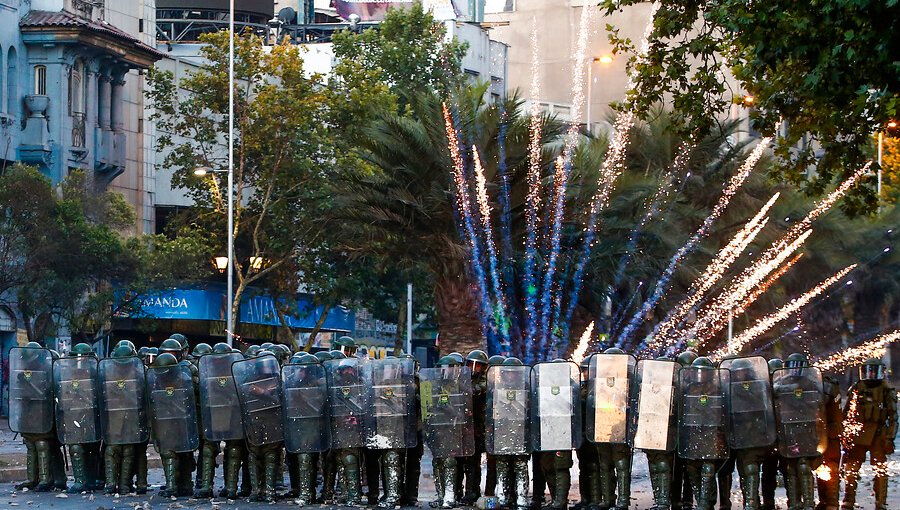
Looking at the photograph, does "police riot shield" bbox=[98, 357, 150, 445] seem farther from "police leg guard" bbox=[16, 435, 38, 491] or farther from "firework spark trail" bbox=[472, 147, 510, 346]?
"firework spark trail" bbox=[472, 147, 510, 346]

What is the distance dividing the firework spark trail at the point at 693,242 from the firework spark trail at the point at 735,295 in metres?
2.22

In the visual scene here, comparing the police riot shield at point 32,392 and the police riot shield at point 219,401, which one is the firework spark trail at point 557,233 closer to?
the police riot shield at point 219,401

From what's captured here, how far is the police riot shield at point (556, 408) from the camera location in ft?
55.7

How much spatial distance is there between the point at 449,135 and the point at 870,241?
869 inches

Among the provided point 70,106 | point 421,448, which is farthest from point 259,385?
point 70,106

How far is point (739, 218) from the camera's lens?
132 feet

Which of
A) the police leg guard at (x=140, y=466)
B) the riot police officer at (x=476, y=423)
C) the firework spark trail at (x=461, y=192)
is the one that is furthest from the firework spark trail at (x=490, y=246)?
the police leg guard at (x=140, y=466)

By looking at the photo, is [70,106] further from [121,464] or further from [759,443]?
[759,443]

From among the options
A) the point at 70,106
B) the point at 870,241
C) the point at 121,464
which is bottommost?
the point at 121,464

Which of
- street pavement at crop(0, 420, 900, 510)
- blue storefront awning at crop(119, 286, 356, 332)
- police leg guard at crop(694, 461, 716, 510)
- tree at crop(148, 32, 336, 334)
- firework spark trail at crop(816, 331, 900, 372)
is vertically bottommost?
street pavement at crop(0, 420, 900, 510)

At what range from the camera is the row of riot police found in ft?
54.8

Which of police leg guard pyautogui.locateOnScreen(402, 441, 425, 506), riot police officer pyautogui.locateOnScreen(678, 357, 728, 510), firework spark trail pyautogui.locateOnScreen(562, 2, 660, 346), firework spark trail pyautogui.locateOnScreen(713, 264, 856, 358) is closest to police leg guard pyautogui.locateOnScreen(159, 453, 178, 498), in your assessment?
police leg guard pyautogui.locateOnScreen(402, 441, 425, 506)

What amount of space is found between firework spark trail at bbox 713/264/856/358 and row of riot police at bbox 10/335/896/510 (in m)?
23.3

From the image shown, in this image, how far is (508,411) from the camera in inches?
675
